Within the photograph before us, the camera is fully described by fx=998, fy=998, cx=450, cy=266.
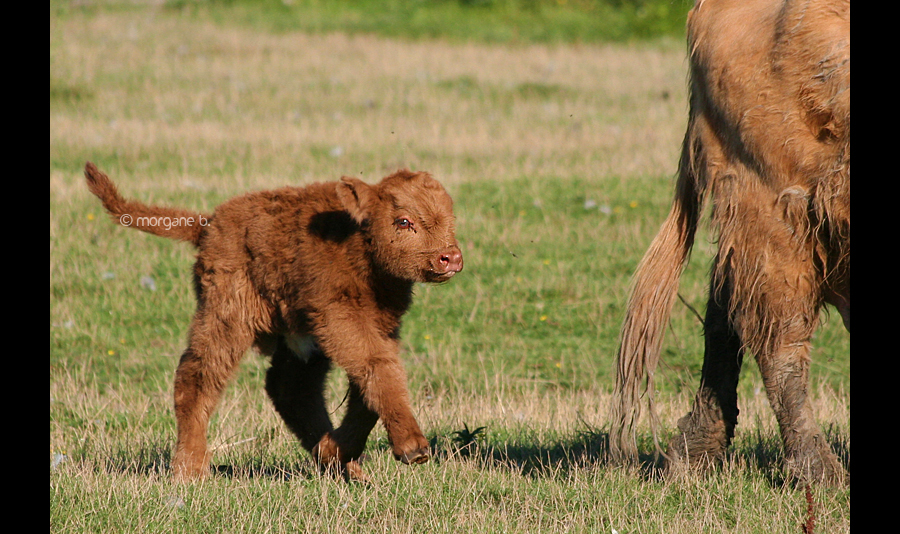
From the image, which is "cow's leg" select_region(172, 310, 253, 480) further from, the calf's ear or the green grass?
the green grass

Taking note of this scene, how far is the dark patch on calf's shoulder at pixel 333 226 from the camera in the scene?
4.55 meters

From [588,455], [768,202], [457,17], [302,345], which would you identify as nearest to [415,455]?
[302,345]

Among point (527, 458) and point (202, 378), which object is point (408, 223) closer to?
point (202, 378)

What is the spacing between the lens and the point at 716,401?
478 cm

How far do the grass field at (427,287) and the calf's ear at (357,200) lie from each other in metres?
0.79

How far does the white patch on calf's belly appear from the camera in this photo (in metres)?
4.79

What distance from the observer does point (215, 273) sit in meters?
4.77

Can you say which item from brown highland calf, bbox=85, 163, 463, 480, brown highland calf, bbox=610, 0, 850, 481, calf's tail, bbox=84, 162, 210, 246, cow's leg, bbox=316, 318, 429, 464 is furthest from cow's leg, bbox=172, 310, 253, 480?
brown highland calf, bbox=610, 0, 850, 481

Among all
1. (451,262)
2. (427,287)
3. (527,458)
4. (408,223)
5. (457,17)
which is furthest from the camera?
(457,17)

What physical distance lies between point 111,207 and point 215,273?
70 cm

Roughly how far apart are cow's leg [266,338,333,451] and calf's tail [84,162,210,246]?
0.73 m

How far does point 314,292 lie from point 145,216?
1189 millimetres

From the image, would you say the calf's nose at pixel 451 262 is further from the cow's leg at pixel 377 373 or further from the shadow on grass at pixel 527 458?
the shadow on grass at pixel 527 458
